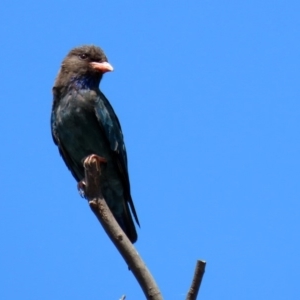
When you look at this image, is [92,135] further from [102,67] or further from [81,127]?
[102,67]

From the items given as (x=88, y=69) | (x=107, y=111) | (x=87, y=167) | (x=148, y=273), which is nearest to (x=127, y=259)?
(x=148, y=273)

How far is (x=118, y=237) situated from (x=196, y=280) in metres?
0.63

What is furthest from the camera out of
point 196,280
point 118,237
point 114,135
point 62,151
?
point 62,151

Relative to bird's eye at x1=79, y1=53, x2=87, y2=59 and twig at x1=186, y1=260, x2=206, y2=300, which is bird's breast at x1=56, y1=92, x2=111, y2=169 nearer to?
bird's eye at x1=79, y1=53, x2=87, y2=59

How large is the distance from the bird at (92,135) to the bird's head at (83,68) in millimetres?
10

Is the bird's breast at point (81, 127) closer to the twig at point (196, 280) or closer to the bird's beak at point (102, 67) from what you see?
the bird's beak at point (102, 67)

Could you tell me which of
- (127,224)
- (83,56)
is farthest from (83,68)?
(127,224)

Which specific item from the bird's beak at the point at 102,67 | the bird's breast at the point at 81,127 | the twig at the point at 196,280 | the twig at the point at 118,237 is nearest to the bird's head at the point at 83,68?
the bird's beak at the point at 102,67

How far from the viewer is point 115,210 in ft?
22.1

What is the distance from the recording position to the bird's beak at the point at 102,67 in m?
6.99

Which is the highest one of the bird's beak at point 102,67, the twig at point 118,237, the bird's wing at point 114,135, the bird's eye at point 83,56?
the bird's eye at point 83,56

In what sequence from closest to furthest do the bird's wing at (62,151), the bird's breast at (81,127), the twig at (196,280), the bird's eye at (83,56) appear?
1. the twig at (196,280)
2. the bird's breast at (81,127)
3. the bird's wing at (62,151)
4. the bird's eye at (83,56)

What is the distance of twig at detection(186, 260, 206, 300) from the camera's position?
316cm

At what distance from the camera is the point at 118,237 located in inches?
145
